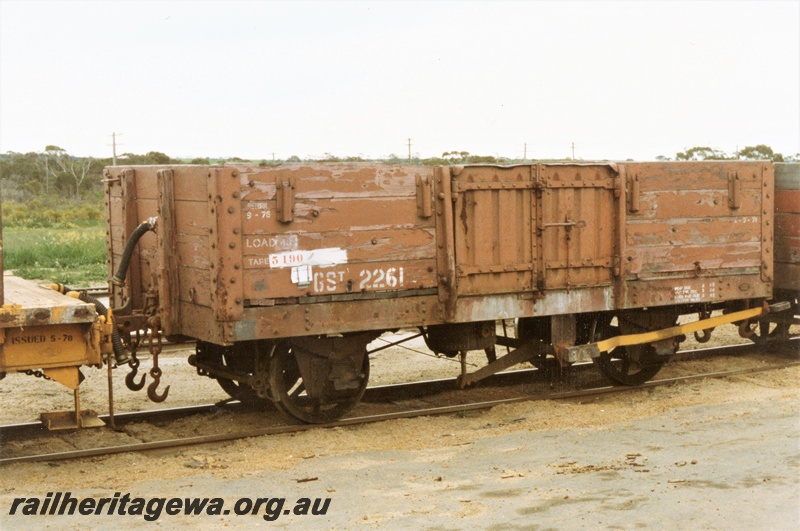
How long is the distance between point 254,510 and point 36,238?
91.8ft

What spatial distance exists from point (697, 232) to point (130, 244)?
234 inches

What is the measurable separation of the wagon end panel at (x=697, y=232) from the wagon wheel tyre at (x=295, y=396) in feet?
10.1

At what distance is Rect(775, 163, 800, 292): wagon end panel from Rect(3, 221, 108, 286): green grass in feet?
47.7

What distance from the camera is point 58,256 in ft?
87.3

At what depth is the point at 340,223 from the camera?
8867 millimetres

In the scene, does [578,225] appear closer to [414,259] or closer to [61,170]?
[414,259]

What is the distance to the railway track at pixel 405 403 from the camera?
8.72 metres

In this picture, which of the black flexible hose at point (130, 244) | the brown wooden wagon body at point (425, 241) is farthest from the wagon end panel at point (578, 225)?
the black flexible hose at point (130, 244)

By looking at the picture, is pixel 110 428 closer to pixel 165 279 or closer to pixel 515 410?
pixel 165 279

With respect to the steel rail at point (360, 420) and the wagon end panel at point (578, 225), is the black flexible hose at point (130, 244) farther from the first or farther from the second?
the wagon end panel at point (578, 225)

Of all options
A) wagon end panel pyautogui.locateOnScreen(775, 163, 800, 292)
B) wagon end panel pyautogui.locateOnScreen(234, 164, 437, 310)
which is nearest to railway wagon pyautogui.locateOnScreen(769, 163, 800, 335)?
wagon end panel pyautogui.locateOnScreen(775, 163, 800, 292)

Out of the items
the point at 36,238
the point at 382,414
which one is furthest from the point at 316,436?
the point at 36,238

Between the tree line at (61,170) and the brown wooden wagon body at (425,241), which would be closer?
the brown wooden wagon body at (425,241)

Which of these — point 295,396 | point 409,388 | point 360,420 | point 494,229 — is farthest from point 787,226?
point 295,396
